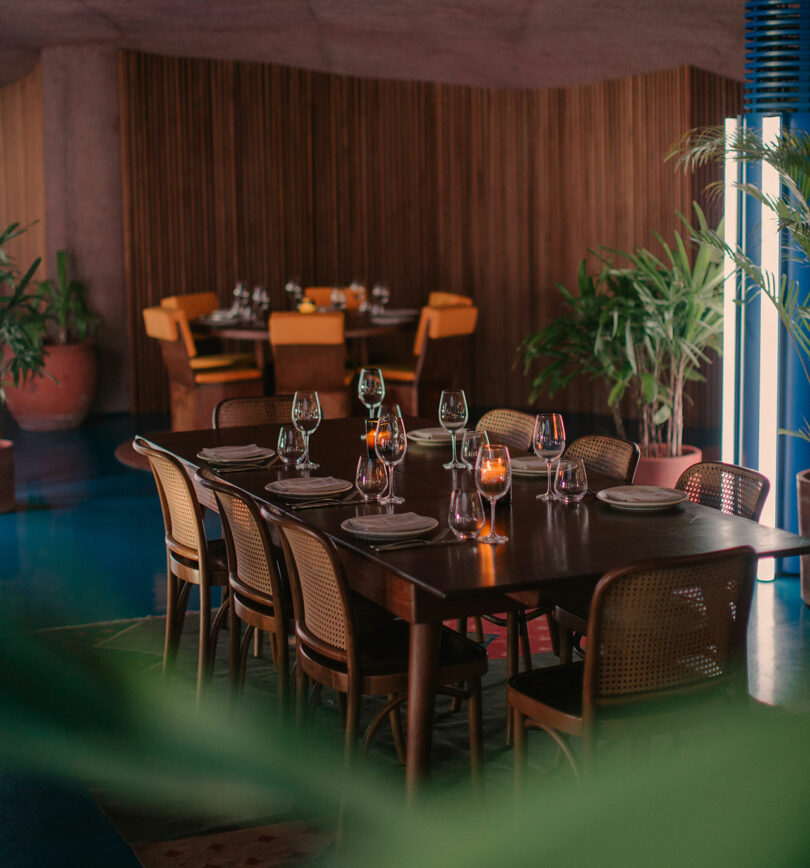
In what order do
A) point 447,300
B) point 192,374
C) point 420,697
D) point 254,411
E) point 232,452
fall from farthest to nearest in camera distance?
point 447,300, point 192,374, point 254,411, point 232,452, point 420,697

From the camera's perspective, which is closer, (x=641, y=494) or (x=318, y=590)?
(x=318, y=590)

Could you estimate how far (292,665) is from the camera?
186 inches

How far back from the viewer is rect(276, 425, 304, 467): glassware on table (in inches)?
158

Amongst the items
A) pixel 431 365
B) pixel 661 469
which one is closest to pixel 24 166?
pixel 431 365

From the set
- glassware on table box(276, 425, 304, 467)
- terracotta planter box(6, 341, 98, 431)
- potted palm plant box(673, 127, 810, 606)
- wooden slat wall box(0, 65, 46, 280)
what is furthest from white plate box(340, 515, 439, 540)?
wooden slat wall box(0, 65, 46, 280)

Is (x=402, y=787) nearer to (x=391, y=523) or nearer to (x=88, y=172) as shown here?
(x=391, y=523)

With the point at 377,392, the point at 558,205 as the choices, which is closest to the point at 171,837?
the point at 377,392

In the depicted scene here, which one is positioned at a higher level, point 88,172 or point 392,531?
point 88,172

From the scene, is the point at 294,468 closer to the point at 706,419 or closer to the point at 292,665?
the point at 292,665

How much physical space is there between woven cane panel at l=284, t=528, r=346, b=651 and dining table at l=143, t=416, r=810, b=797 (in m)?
0.08

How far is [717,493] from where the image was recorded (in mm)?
3732

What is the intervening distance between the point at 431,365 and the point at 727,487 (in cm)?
534

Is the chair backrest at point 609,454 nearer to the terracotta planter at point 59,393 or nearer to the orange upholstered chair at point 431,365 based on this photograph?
the orange upholstered chair at point 431,365

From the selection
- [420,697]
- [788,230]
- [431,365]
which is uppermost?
[788,230]
